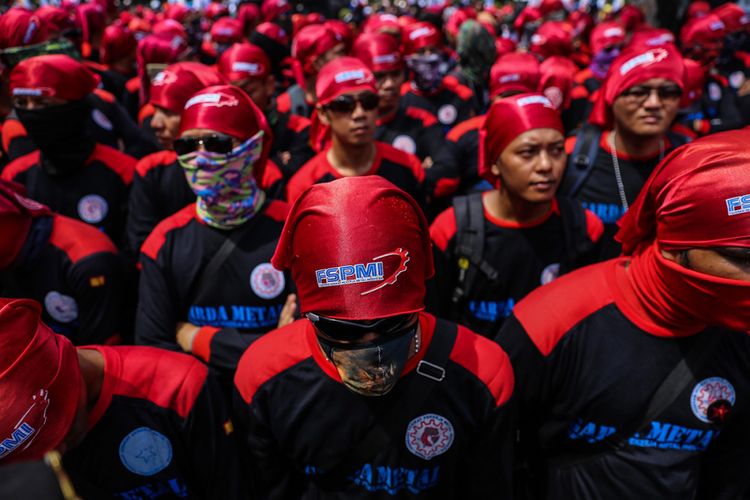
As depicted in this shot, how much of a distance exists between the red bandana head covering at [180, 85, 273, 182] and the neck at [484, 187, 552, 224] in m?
1.78

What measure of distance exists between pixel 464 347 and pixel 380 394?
45 cm

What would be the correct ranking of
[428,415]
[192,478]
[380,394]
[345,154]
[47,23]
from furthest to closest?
[47,23] → [345,154] → [192,478] → [428,415] → [380,394]

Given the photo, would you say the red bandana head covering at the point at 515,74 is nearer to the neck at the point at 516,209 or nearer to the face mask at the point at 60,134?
the neck at the point at 516,209

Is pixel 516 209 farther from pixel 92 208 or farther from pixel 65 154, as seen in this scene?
pixel 65 154

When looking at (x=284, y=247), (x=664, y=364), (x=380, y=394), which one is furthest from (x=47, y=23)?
(x=664, y=364)

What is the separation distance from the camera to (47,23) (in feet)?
24.2

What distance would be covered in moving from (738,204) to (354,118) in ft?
10.4

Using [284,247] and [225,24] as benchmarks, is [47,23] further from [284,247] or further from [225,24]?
[284,247]

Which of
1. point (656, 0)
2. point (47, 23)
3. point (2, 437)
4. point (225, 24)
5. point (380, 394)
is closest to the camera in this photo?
point (2, 437)

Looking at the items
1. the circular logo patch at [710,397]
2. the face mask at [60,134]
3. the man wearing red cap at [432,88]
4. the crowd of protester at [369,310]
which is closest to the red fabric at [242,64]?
the crowd of protester at [369,310]

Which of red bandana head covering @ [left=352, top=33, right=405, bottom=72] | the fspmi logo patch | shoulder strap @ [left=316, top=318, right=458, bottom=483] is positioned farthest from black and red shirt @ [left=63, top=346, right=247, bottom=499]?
red bandana head covering @ [left=352, top=33, right=405, bottom=72]

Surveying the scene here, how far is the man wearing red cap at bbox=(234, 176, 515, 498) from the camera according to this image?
177 cm

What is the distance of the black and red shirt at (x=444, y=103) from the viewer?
738 cm

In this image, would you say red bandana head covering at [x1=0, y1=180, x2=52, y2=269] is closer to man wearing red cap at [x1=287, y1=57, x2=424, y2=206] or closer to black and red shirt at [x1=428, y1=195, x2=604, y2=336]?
man wearing red cap at [x1=287, y1=57, x2=424, y2=206]
